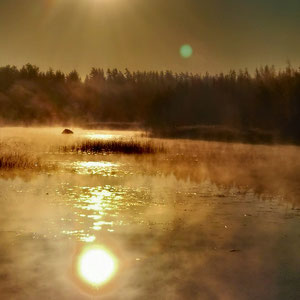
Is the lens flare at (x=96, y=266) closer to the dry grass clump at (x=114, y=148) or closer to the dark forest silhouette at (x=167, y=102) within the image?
the dry grass clump at (x=114, y=148)

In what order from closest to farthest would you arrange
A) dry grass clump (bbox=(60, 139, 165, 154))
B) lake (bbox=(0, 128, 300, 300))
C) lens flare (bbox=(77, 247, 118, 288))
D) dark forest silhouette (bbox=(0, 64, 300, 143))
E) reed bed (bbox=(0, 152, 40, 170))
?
lake (bbox=(0, 128, 300, 300))
lens flare (bbox=(77, 247, 118, 288))
reed bed (bbox=(0, 152, 40, 170))
dry grass clump (bbox=(60, 139, 165, 154))
dark forest silhouette (bbox=(0, 64, 300, 143))

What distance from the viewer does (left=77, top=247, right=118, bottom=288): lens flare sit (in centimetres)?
820

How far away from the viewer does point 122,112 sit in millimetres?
84438

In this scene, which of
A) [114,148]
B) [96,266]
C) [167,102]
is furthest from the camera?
[167,102]

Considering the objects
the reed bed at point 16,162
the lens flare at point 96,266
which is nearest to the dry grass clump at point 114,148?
the reed bed at point 16,162

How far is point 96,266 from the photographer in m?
8.87

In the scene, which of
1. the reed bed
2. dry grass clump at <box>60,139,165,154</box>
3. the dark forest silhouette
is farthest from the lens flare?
the dark forest silhouette

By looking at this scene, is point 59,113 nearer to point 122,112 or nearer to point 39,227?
point 122,112

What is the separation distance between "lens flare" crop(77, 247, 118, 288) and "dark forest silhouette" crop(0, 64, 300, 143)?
36.5 metres

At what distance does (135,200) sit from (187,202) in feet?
4.51

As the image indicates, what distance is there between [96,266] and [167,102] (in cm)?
5777

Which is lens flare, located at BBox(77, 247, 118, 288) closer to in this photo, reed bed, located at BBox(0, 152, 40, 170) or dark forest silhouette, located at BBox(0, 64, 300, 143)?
reed bed, located at BBox(0, 152, 40, 170)

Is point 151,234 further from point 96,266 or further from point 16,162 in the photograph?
point 16,162

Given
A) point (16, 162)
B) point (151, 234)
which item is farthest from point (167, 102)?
point (151, 234)
